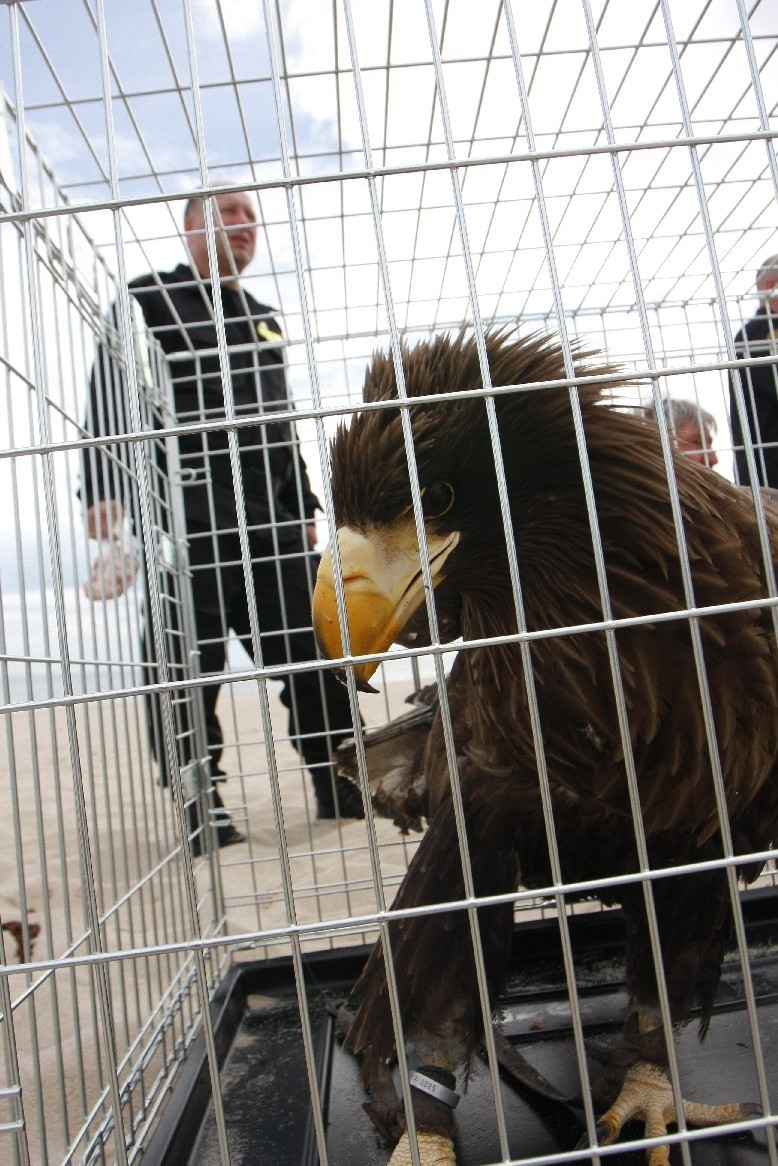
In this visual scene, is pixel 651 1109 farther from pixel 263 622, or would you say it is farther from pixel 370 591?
pixel 263 622

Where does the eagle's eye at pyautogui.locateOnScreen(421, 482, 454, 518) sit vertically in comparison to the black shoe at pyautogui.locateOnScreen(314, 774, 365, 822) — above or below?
above

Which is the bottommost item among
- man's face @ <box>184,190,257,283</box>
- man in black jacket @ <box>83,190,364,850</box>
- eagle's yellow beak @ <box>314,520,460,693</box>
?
eagle's yellow beak @ <box>314,520,460,693</box>

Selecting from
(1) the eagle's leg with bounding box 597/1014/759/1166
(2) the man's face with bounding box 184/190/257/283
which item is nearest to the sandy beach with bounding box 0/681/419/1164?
(1) the eagle's leg with bounding box 597/1014/759/1166

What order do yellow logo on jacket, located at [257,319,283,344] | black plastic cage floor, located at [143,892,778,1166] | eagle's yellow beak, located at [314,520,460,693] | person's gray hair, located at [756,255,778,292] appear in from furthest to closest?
1. yellow logo on jacket, located at [257,319,283,344]
2. person's gray hair, located at [756,255,778,292]
3. black plastic cage floor, located at [143,892,778,1166]
4. eagle's yellow beak, located at [314,520,460,693]

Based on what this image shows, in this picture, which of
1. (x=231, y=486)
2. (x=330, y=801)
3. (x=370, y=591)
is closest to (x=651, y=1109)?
(x=370, y=591)

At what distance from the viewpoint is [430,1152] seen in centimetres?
131

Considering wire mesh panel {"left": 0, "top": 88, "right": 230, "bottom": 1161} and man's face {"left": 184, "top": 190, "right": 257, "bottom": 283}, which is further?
man's face {"left": 184, "top": 190, "right": 257, "bottom": 283}

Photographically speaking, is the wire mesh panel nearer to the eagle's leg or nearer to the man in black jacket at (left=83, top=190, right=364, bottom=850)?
the man in black jacket at (left=83, top=190, right=364, bottom=850)

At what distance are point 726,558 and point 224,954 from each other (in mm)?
1769

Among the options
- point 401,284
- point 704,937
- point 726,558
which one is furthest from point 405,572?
point 401,284

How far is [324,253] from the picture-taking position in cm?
224

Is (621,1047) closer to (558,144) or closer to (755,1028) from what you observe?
(755,1028)

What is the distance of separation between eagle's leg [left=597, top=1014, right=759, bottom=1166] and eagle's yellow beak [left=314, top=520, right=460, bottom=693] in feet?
2.78

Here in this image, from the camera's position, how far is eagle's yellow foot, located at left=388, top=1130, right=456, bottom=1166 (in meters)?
1.29
